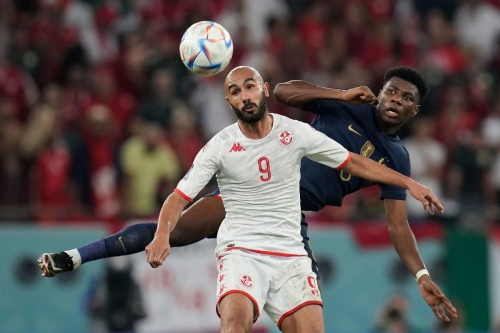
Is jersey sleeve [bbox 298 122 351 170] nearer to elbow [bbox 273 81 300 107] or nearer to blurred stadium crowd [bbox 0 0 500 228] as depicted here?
elbow [bbox 273 81 300 107]

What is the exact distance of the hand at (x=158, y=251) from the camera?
7.01 metres

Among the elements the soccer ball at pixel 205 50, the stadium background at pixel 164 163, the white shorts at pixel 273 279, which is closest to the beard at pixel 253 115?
the soccer ball at pixel 205 50

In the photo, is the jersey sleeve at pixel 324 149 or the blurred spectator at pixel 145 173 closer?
the jersey sleeve at pixel 324 149

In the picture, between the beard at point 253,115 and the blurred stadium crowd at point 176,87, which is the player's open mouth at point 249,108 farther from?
the blurred stadium crowd at point 176,87

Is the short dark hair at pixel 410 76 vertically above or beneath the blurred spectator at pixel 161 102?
beneath

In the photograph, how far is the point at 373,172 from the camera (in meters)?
7.80

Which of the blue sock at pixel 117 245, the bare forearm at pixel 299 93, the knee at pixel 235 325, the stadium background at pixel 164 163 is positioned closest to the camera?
the knee at pixel 235 325

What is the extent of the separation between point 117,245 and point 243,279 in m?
1.22

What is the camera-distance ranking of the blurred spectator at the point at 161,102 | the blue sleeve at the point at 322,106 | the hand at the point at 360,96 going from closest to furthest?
the hand at the point at 360,96 < the blue sleeve at the point at 322,106 < the blurred spectator at the point at 161,102

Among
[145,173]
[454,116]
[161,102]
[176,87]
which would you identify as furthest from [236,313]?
[454,116]

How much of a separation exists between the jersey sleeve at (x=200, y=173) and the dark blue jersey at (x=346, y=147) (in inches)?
44.4

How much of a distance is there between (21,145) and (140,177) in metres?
1.44

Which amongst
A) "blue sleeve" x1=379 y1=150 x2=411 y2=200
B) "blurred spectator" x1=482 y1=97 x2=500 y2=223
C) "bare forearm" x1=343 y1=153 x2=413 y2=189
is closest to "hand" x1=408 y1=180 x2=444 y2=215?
"bare forearm" x1=343 y1=153 x2=413 y2=189

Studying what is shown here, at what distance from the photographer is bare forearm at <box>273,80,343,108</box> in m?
8.40
